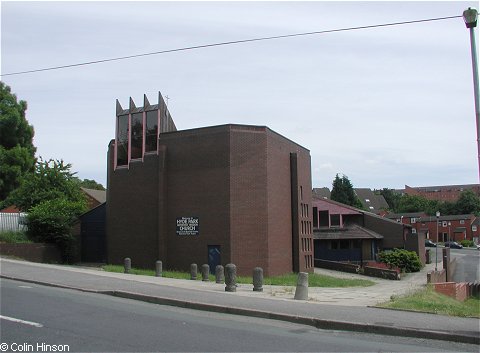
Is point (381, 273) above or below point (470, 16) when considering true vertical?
below

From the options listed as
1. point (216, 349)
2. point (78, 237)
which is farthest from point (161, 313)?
point (78, 237)

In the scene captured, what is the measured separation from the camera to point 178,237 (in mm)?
30891

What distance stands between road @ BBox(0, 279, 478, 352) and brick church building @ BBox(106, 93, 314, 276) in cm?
1690

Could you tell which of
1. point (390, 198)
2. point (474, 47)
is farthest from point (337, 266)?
point (390, 198)

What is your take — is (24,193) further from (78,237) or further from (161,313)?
(161,313)

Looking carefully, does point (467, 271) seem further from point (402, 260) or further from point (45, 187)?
point (45, 187)

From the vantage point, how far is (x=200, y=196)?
3042 centimetres

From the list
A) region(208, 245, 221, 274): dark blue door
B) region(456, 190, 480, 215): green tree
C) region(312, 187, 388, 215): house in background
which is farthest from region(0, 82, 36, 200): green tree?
region(456, 190, 480, 215): green tree

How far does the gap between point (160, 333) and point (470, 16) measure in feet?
29.2

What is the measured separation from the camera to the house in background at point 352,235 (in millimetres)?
49000

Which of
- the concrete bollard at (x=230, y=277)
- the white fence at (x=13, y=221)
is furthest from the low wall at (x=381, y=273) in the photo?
the white fence at (x=13, y=221)

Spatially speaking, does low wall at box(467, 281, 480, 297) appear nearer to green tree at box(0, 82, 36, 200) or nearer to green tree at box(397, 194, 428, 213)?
green tree at box(0, 82, 36, 200)

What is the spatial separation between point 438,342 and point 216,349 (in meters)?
4.34

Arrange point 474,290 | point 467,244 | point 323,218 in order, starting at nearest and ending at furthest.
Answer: point 474,290 → point 323,218 → point 467,244
